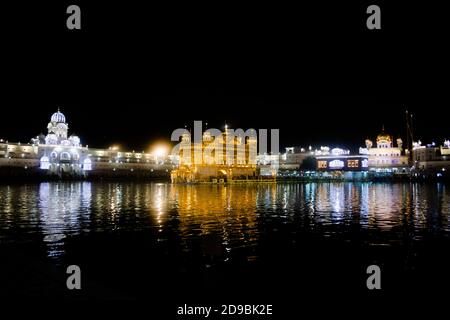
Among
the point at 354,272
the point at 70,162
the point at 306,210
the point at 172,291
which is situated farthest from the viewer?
the point at 70,162

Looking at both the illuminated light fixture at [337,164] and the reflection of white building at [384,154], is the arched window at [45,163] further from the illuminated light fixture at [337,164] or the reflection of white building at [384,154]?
the reflection of white building at [384,154]

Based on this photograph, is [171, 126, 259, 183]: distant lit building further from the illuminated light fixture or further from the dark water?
the dark water

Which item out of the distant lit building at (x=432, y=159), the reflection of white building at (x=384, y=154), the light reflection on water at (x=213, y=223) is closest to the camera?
the light reflection on water at (x=213, y=223)

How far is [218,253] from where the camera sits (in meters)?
13.7

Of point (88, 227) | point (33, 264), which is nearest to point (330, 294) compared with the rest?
point (33, 264)

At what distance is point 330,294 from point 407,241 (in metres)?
6.98

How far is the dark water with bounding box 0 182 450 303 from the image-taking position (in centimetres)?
1029

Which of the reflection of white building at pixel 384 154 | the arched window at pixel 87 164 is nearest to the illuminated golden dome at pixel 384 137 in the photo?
the reflection of white building at pixel 384 154

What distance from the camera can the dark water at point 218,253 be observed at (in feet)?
33.8

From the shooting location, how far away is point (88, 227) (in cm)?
1892

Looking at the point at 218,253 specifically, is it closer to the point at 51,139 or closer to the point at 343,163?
the point at 343,163

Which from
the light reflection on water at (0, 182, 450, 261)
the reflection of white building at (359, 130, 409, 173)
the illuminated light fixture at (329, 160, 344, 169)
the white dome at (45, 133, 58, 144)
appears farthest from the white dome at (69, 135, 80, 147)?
the light reflection on water at (0, 182, 450, 261)
